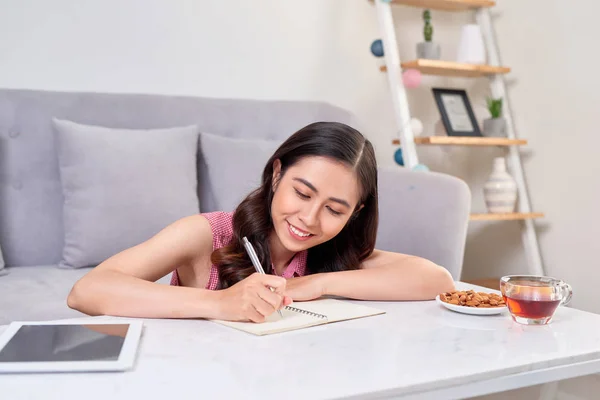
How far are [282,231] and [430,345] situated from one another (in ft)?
1.65

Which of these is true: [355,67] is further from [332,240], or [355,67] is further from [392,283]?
[392,283]

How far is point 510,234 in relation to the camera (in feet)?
11.2

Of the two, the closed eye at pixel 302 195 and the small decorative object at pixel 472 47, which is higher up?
the small decorative object at pixel 472 47

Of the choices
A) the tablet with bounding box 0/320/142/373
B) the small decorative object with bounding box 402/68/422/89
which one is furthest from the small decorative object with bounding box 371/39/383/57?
the tablet with bounding box 0/320/142/373

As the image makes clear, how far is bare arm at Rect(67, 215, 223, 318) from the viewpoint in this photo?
105 cm

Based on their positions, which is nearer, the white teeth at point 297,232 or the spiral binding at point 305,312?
the spiral binding at point 305,312

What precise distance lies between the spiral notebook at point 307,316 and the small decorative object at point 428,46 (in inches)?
82.7

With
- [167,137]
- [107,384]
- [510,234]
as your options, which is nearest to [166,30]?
[167,137]

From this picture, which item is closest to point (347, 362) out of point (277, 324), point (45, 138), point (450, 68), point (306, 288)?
point (277, 324)

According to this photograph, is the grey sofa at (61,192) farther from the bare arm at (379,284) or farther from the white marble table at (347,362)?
the white marble table at (347,362)

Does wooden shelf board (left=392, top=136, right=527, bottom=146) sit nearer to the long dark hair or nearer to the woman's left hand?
the long dark hair

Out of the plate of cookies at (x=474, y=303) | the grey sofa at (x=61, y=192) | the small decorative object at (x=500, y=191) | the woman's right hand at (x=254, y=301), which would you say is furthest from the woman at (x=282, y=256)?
the small decorative object at (x=500, y=191)

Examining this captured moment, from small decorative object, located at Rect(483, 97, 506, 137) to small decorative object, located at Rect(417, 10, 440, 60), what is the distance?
37cm

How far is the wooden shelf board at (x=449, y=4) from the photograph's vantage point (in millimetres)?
3084
